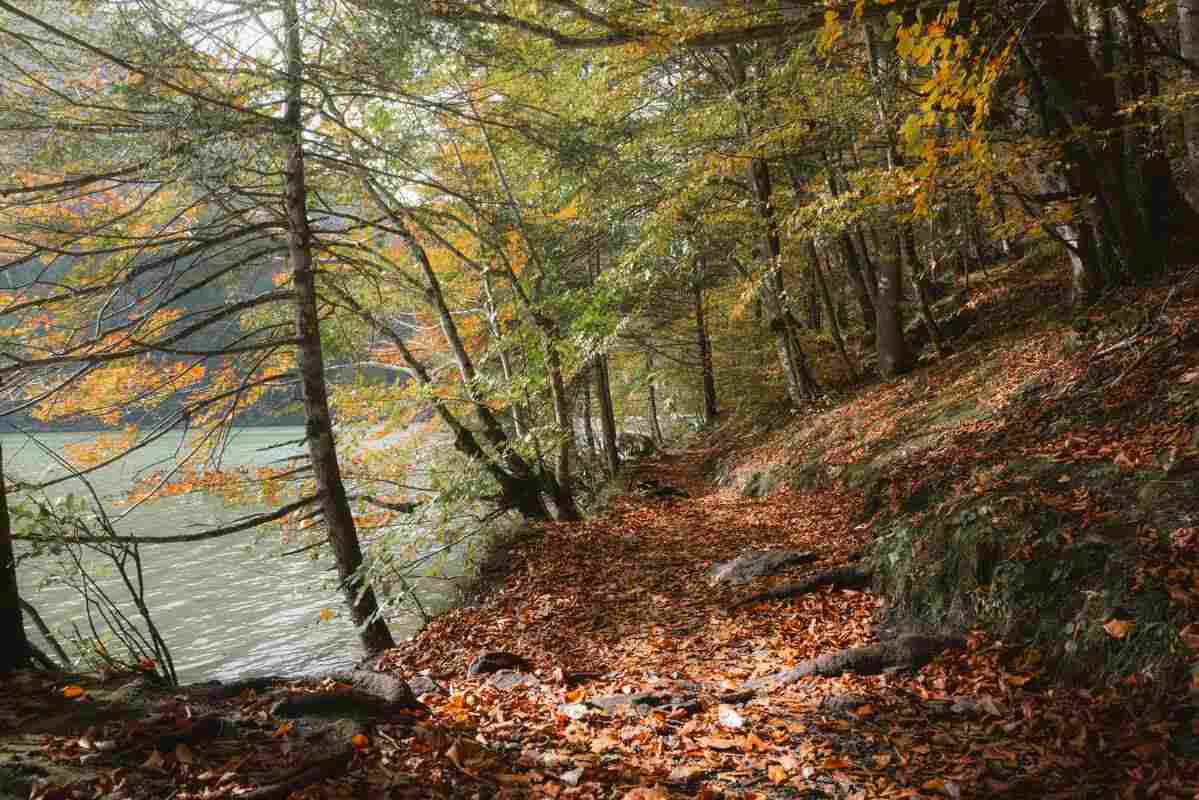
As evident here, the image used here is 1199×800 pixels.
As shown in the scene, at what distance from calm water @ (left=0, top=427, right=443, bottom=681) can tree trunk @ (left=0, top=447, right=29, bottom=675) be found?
3201mm

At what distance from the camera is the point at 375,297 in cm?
1010

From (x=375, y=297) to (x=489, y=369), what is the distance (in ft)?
11.1

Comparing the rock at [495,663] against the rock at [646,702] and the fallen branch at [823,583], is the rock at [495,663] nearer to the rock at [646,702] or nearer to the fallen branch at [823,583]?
the rock at [646,702]

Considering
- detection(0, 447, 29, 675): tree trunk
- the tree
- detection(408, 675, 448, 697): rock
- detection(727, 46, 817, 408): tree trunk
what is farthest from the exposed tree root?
detection(727, 46, 817, 408): tree trunk

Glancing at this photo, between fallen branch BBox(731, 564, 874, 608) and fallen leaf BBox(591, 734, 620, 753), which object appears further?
fallen branch BBox(731, 564, 874, 608)

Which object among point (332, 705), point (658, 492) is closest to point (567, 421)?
point (658, 492)

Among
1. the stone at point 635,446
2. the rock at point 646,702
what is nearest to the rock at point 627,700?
the rock at point 646,702

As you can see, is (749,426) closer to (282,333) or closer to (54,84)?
(282,333)

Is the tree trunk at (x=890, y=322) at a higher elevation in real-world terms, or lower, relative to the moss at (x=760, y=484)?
higher

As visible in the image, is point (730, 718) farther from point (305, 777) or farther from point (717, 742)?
point (305, 777)

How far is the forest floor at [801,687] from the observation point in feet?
10.0

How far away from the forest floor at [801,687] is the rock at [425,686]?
0.12 ft

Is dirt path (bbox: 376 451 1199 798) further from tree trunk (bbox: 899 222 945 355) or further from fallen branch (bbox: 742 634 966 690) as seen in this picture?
tree trunk (bbox: 899 222 945 355)

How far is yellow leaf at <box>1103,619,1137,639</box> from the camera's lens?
359 cm
